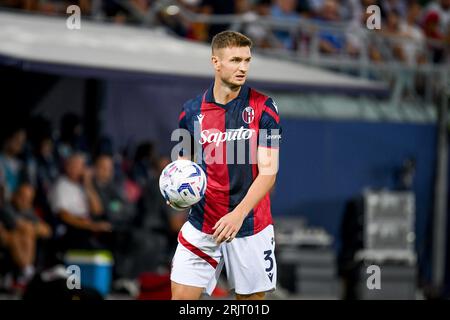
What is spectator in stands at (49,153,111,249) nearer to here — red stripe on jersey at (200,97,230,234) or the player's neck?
red stripe on jersey at (200,97,230,234)

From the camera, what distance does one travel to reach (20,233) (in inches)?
535

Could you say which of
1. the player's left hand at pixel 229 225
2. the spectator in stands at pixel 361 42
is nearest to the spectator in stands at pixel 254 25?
the spectator in stands at pixel 361 42

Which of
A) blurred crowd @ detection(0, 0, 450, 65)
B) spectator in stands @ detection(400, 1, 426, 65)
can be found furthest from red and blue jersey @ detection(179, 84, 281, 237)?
spectator in stands @ detection(400, 1, 426, 65)

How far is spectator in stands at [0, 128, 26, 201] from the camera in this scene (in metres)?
13.9

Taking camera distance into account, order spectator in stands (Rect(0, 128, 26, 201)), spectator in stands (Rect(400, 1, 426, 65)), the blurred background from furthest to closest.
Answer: spectator in stands (Rect(400, 1, 426, 65)), the blurred background, spectator in stands (Rect(0, 128, 26, 201))

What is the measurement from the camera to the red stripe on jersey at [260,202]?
7.69 m

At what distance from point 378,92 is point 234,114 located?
27.5 ft

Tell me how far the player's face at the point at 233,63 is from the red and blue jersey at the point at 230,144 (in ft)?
0.73

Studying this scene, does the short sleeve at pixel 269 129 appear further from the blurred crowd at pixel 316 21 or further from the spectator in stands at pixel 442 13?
the spectator in stands at pixel 442 13

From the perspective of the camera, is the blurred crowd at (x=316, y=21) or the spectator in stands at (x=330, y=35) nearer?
the blurred crowd at (x=316, y=21)

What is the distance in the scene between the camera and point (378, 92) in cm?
1588

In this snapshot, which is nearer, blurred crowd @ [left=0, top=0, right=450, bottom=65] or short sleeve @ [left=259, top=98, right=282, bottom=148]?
short sleeve @ [left=259, top=98, right=282, bottom=148]
